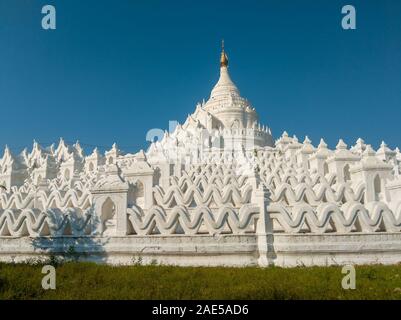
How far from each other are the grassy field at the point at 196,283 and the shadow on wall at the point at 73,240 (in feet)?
3.88

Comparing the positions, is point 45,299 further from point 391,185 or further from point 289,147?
point 289,147

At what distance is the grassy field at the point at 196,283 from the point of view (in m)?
6.06

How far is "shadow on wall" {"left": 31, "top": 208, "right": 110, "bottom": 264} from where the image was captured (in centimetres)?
952

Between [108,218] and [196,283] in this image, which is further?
[108,218]

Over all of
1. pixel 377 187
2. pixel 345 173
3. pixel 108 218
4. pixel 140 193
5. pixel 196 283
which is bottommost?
pixel 196 283

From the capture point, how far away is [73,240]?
31.7 ft

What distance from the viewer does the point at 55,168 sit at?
31469mm

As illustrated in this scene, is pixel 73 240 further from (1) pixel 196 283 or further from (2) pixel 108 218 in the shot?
(1) pixel 196 283

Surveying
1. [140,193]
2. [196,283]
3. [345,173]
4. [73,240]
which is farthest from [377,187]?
[73,240]

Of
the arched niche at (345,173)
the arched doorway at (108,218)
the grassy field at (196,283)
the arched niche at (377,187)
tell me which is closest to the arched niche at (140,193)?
the arched doorway at (108,218)

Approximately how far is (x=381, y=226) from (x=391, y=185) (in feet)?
11.4

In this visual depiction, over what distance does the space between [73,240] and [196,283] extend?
449cm

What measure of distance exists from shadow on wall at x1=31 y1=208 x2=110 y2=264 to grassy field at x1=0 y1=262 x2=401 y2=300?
1184mm
